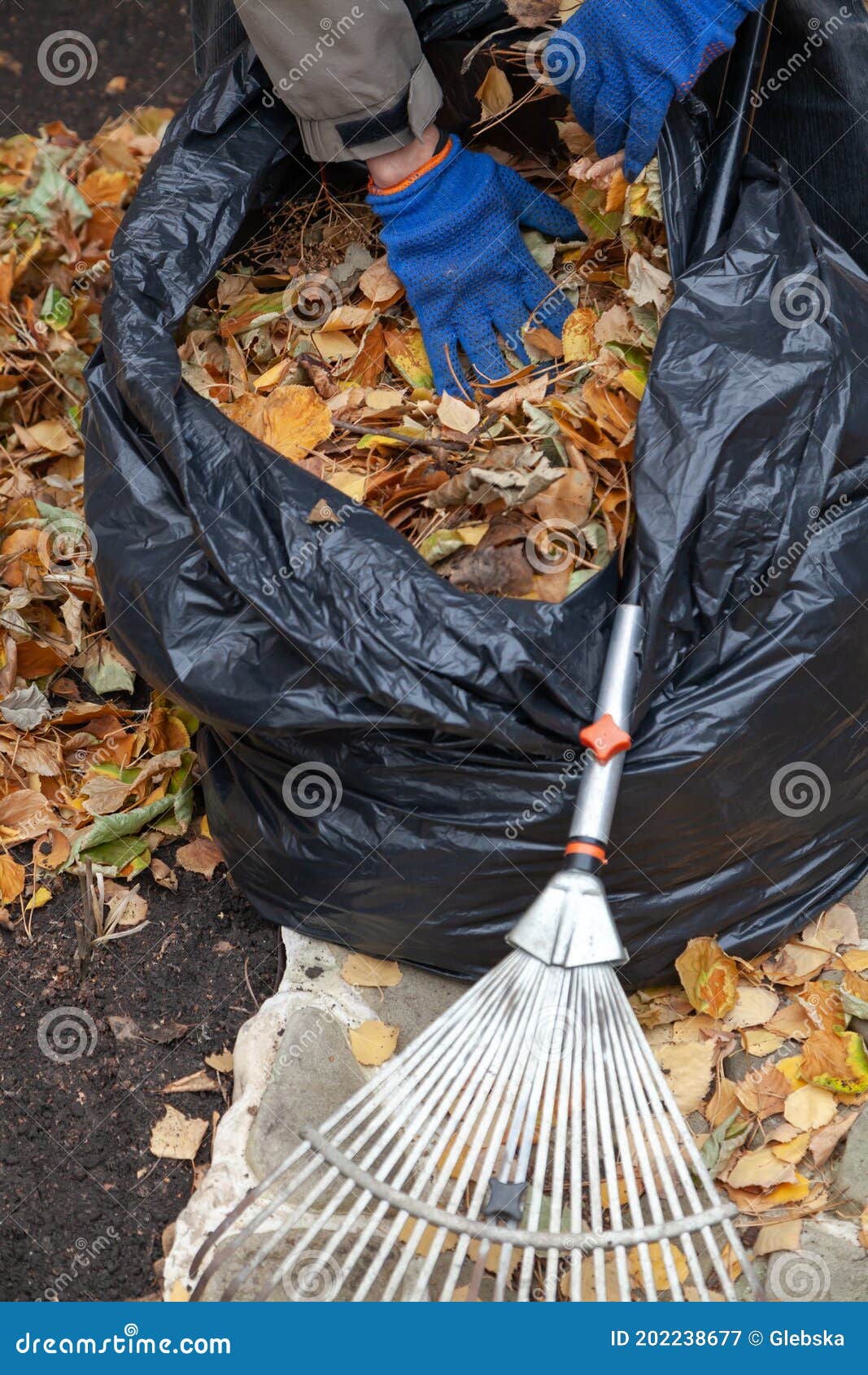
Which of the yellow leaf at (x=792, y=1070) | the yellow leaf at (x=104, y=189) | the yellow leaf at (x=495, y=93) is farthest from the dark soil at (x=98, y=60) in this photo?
the yellow leaf at (x=792, y=1070)

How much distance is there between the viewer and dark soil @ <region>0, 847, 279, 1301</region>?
141cm

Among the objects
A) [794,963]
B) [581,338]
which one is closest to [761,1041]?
[794,963]

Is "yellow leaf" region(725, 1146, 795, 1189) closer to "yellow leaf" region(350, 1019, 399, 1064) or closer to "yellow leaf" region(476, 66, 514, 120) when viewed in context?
"yellow leaf" region(350, 1019, 399, 1064)

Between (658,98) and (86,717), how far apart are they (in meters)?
1.24

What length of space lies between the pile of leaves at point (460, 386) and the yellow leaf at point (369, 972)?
55 cm

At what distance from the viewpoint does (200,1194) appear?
133 centimetres

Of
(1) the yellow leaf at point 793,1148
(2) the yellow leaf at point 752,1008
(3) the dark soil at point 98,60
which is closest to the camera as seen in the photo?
(1) the yellow leaf at point 793,1148

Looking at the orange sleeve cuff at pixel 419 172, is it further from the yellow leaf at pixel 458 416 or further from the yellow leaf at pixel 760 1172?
the yellow leaf at pixel 760 1172

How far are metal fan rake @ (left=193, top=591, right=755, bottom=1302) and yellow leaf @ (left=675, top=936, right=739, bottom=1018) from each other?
8.7 inches

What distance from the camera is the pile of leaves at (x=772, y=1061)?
4.41ft

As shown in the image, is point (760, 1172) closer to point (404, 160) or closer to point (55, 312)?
point (404, 160)

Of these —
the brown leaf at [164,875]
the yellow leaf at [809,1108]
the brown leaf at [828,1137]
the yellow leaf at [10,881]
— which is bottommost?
the brown leaf at [828,1137]

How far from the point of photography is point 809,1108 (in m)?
1.39

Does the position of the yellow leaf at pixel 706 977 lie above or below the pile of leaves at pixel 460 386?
below
